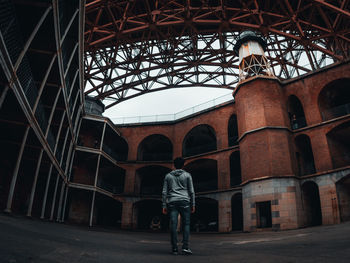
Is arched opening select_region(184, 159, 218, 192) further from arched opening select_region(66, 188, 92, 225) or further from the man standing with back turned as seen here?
the man standing with back turned

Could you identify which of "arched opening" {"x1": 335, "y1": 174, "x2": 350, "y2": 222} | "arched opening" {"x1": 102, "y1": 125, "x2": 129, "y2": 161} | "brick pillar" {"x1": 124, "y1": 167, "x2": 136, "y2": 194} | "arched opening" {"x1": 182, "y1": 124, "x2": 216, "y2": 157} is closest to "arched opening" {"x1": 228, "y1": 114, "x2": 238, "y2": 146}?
"arched opening" {"x1": 182, "y1": 124, "x2": 216, "y2": 157}

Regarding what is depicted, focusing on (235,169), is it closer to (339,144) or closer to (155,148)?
(339,144)

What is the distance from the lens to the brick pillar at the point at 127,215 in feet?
80.7

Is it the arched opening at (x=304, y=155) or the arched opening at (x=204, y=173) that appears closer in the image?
the arched opening at (x=304, y=155)

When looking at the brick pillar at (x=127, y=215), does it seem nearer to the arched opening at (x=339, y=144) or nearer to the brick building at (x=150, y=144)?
the brick building at (x=150, y=144)

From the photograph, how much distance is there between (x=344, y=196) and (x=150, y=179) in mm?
17891

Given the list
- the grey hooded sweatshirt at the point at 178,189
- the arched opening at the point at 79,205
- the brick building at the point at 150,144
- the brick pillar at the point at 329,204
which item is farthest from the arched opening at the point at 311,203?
the arched opening at the point at 79,205

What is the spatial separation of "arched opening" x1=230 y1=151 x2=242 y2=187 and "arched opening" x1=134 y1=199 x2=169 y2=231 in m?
7.53

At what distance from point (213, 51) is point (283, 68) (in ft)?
26.7

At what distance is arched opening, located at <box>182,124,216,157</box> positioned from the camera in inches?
1035

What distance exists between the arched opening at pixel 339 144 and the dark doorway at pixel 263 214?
16.2 feet

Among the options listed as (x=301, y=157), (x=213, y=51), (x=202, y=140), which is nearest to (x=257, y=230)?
(x=301, y=157)

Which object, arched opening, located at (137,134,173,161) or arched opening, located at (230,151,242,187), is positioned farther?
arched opening, located at (137,134,173,161)

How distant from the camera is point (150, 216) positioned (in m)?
28.0
